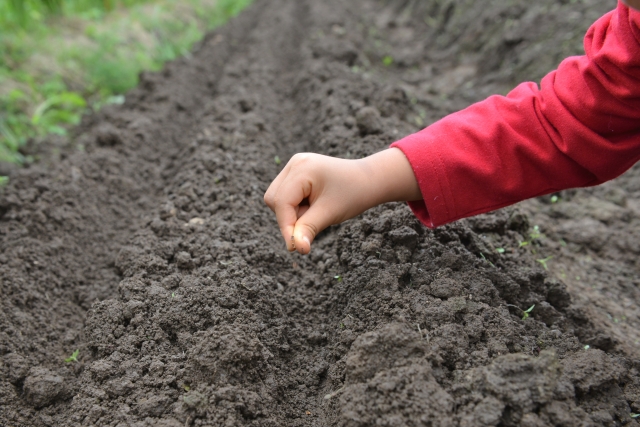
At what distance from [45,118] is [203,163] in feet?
6.67

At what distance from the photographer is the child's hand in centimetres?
162

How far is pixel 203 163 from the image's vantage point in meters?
2.98

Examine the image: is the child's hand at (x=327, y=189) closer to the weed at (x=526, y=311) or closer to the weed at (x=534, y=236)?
the weed at (x=526, y=311)

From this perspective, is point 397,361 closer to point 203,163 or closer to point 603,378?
point 603,378

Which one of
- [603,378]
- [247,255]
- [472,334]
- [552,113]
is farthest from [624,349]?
[247,255]

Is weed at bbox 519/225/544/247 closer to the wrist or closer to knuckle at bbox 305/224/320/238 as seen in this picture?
the wrist

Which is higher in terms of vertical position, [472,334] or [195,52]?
[195,52]

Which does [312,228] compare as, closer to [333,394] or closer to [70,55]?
[333,394]

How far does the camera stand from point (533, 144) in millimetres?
1782

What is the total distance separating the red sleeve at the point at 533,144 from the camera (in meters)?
1.69

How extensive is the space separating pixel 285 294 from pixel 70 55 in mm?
4439

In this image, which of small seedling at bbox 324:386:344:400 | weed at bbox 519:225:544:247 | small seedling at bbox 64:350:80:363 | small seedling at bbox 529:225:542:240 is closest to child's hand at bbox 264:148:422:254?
small seedling at bbox 324:386:344:400

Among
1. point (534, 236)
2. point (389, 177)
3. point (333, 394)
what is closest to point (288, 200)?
point (389, 177)

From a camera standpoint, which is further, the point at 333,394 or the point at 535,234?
the point at 535,234
